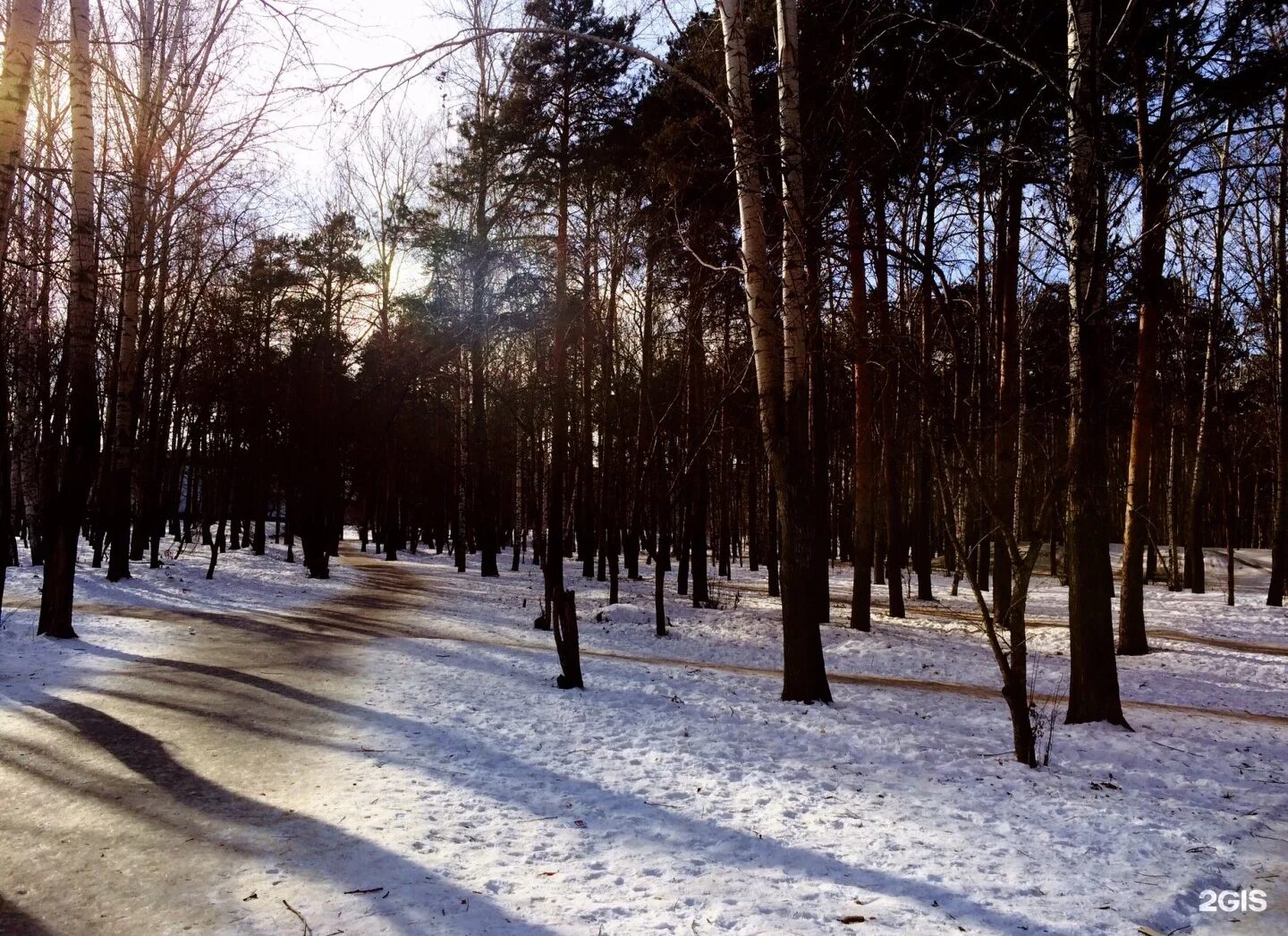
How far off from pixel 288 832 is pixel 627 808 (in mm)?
2009

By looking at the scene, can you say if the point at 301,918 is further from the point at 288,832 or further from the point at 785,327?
the point at 785,327

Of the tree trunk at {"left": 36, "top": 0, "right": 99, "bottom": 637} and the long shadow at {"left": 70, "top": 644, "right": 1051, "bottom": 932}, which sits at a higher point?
the tree trunk at {"left": 36, "top": 0, "right": 99, "bottom": 637}

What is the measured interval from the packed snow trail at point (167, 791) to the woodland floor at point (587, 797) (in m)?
0.02

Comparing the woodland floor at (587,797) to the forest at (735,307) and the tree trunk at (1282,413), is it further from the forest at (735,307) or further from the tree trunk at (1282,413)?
the tree trunk at (1282,413)

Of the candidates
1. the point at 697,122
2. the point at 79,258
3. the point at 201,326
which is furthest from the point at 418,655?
the point at 201,326

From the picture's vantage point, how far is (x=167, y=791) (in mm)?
4891

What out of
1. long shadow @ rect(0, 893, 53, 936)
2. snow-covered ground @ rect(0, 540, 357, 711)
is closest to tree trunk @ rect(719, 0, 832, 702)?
long shadow @ rect(0, 893, 53, 936)

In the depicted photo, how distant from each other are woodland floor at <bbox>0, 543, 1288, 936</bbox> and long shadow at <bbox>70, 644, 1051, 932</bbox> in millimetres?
25

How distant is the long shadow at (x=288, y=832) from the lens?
3457 millimetres

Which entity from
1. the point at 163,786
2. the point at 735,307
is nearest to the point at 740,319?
the point at 735,307

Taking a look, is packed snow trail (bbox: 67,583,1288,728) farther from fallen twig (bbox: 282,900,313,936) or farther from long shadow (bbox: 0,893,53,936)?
long shadow (bbox: 0,893,53,936)

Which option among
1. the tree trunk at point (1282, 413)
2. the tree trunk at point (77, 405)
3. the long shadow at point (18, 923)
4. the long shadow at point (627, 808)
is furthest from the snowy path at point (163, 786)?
the tree trunk at point (1282, 413)

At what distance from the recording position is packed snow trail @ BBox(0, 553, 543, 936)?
138 inches

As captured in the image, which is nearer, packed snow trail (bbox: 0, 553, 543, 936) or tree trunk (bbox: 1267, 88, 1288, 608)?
packed snow trail (bbox: 0, 553, 543, 936)
